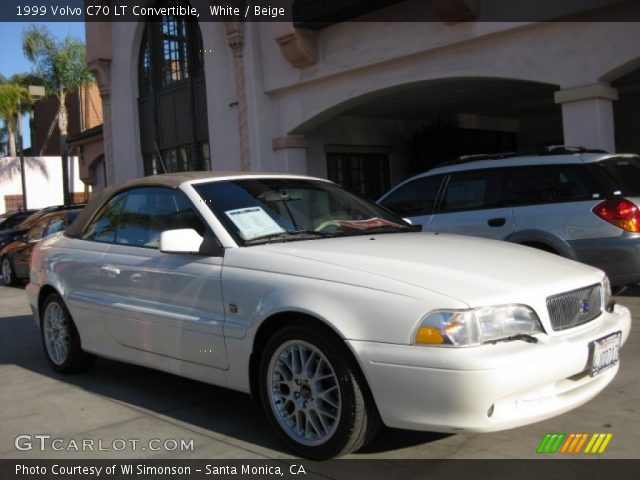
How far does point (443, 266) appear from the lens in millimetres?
3730

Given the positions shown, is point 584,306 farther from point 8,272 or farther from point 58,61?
point 58,61

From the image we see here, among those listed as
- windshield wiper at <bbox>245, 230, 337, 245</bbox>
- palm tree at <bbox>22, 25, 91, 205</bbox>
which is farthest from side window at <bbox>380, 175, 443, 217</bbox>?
palm tree at <bbox>22, 25, 91, 205</bbox>

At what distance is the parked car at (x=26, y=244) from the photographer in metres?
13.3

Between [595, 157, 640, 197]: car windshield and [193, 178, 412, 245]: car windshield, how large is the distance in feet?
9.14

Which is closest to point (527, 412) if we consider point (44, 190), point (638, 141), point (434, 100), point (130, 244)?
point (130, 244)

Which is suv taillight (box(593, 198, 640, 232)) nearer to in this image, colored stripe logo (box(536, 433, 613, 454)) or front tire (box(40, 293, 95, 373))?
colored stripe logo (box(536, 433, 613, 454))

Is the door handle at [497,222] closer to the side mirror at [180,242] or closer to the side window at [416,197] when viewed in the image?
the side window at [416,197]

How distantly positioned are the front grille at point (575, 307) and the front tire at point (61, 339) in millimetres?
3850

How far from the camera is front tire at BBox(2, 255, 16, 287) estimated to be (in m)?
14.1

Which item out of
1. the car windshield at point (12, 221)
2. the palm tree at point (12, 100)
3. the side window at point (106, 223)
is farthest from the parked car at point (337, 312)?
the palm tree at point (12, 100)

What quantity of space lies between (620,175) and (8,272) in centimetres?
1192

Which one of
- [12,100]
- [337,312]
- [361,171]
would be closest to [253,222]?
[337,312]

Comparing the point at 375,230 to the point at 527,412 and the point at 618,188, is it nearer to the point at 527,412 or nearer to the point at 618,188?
the point at 527,412

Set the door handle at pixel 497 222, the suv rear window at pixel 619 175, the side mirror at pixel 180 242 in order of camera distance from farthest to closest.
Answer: the door handle at pixel 497 222 < the suv rear window at pixel 619 175 < the side mirror at pixel 180 242
